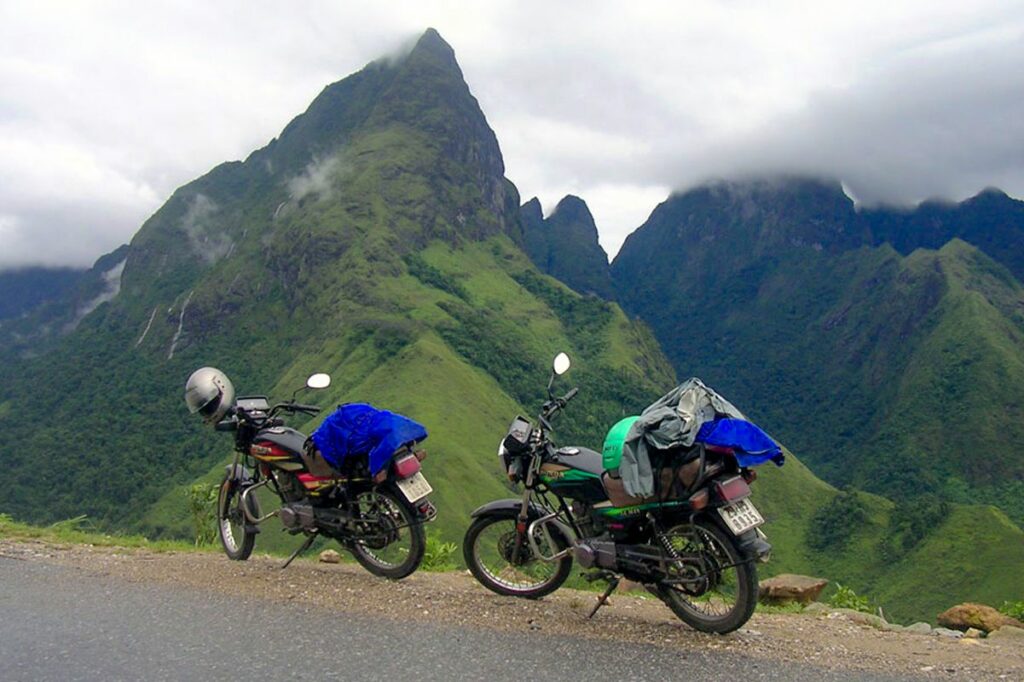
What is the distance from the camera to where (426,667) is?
464cm

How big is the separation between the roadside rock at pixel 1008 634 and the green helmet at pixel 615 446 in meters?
3.59

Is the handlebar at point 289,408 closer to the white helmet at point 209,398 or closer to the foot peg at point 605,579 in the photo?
the white helmet at point 209,398

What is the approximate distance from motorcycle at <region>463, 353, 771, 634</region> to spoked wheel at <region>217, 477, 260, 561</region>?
248 cm

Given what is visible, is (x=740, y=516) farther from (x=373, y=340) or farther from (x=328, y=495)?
(x=373, y=340)

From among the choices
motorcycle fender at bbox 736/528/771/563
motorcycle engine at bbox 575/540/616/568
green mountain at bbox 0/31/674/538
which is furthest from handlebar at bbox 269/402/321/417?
green mountain at bbox 0/31/674/538

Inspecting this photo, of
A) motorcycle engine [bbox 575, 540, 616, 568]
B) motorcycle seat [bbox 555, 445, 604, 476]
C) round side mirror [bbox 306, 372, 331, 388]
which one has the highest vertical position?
round side mirror [bbox 306, 372, 331, 388]

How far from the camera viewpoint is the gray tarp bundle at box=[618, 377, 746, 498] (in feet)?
18.1

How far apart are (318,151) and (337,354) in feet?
303

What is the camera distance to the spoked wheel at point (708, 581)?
17.9ft

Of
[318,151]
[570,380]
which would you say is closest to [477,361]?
[570,380]

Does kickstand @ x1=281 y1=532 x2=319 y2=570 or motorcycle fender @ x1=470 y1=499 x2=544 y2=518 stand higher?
motorcycle fender @ x1=470 y1=499 x2=544 y2=518

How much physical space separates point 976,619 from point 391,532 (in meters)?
5.52

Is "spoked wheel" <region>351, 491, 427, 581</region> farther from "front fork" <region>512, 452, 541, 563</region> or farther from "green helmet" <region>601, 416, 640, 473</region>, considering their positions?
"green helmet" <region>601, 416, 640, 473</region>

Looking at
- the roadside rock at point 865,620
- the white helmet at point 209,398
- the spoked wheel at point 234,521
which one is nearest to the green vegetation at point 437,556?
the spoked wheel at point 234,521
